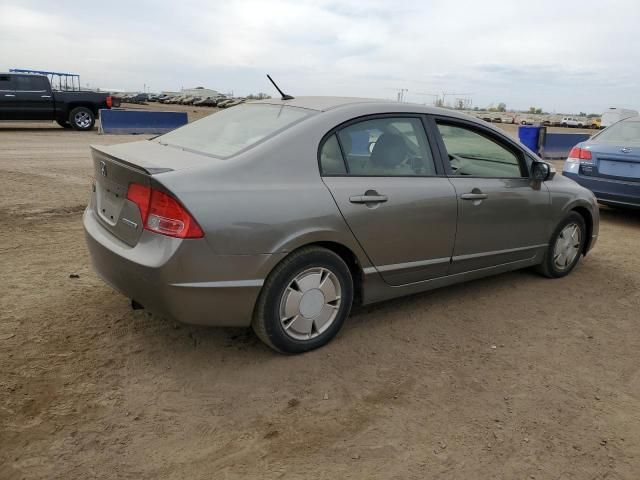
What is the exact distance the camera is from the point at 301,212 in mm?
3143

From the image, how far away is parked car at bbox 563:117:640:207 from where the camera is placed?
7.19m

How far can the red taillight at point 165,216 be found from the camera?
9.27 feet

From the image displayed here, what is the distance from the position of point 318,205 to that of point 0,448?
1.96 meters

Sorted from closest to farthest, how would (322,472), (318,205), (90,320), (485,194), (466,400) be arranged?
(322,472) < (466,400) < (318,205) < (90,320) < (485,194)

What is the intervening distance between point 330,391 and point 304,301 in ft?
1.83

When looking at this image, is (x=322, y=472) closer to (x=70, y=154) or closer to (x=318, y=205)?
(x=318, y=205)

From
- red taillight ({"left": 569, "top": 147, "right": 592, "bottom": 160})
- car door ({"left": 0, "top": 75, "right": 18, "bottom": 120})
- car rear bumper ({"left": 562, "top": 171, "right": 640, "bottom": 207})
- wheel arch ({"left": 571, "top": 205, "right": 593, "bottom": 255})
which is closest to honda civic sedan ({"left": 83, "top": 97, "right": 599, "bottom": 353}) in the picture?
wheel arch ({"left": 571, "top": 205, "right": 593, "bottom": 255})

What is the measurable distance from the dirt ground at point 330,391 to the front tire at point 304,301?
14cm

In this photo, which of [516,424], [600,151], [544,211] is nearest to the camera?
[516,424]

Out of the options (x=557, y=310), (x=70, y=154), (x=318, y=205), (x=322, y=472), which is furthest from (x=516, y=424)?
(x=70, y=154)

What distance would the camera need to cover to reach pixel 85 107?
699 inches

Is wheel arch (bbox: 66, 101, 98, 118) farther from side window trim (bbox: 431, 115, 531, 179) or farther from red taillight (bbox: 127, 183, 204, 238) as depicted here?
red taillight (bbox: 127, 183, 204, 238)

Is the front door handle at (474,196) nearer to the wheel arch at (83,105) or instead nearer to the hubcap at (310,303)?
the hubcap at (310,303)

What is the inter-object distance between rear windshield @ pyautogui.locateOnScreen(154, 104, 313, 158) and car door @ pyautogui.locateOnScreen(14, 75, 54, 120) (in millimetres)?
14788
